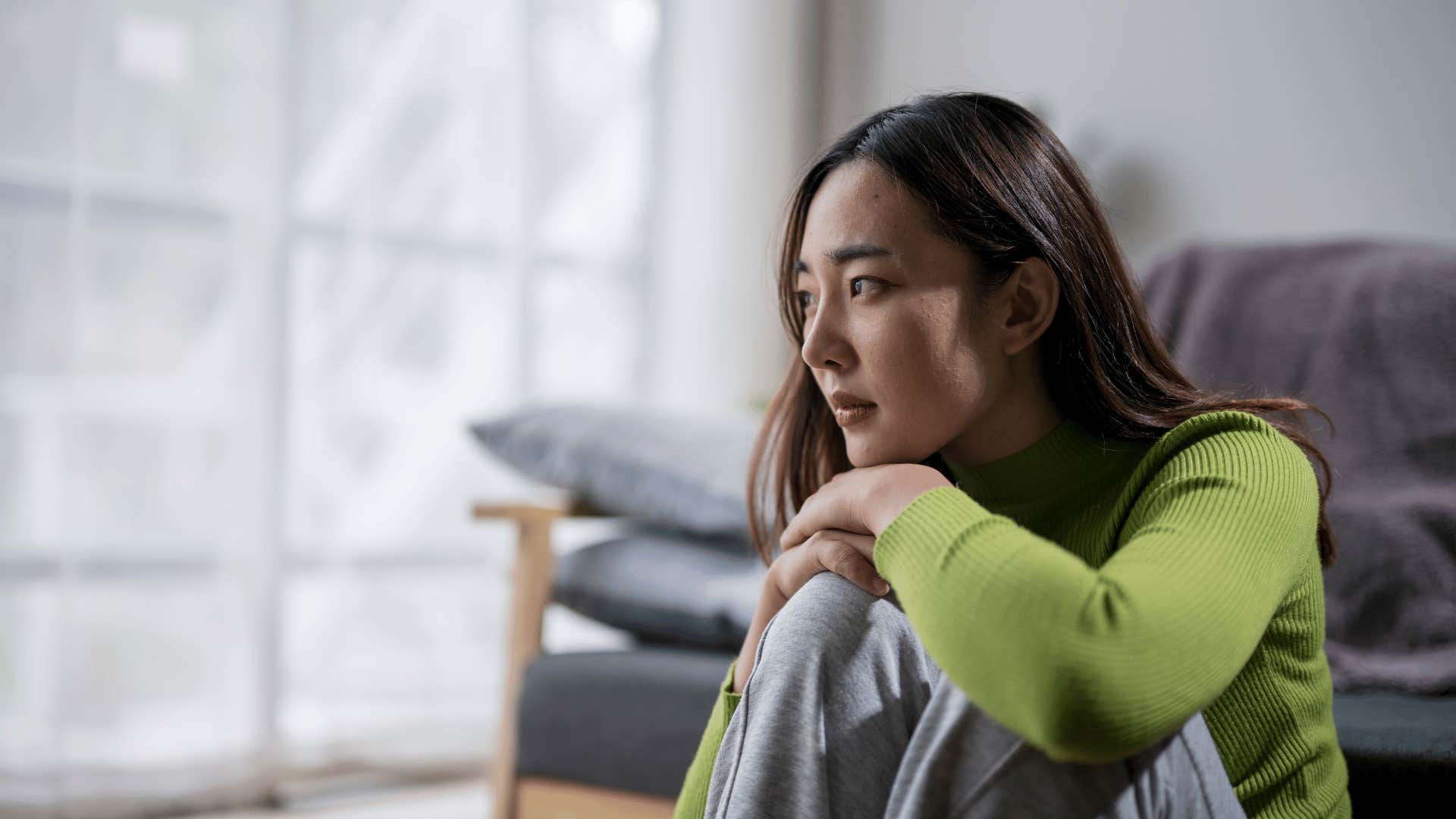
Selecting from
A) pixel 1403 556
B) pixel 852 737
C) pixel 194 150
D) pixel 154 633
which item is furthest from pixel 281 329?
pixel 1403 556

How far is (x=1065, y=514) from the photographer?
0.97 meters

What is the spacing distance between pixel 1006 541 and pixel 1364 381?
3.47 ft

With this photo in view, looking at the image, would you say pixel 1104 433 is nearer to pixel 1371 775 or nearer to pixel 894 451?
pixel 894 451

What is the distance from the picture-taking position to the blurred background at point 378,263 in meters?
1.90

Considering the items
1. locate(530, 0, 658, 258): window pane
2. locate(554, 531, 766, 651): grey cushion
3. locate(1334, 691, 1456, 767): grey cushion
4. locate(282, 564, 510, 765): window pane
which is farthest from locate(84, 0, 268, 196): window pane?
locate(1334, 691, 1456, 767): grey cushion

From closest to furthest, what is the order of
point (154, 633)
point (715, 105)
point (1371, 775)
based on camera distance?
point (1371, 775)
point (154, 633)
point (715, 105)

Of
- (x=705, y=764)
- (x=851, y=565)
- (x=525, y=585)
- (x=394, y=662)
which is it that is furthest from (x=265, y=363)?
(x=851, y=565)

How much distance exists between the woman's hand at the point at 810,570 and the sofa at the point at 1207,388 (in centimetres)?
49

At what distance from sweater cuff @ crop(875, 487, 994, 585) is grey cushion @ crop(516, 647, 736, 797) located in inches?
27.1

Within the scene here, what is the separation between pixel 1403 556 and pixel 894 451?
814 mm

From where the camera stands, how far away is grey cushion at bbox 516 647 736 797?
4.74 ft

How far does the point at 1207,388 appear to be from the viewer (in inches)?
63.3

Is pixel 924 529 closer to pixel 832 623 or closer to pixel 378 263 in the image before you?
pixel 832 623

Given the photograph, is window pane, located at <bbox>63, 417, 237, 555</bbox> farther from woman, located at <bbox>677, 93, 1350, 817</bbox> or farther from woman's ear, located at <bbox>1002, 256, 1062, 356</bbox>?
woman's ear, located at <bbox>1002, 256, 1062, 356</bbox>
